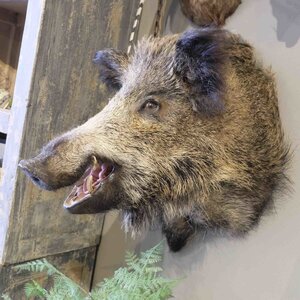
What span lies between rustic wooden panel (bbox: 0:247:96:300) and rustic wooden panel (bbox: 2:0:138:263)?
0.03m

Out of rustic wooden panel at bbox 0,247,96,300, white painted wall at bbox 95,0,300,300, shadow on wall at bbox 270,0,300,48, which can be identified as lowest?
rustic wooden panel at bbox 0,247,96,300

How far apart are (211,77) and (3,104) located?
56 cm

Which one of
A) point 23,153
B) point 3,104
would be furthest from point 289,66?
point 3,104

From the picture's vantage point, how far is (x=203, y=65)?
0.70 metres

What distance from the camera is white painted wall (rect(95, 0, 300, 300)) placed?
2.64 feet

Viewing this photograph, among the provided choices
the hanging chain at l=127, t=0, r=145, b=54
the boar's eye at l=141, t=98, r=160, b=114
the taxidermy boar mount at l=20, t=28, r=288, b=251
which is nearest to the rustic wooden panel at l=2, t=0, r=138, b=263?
the hanging chain at l=127, t=0, r=145, b=54

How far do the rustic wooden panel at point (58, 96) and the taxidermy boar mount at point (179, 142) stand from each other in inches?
5.7

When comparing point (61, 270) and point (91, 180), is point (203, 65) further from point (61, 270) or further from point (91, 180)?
point (61, 270)

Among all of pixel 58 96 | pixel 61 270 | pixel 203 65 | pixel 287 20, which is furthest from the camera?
pixel 61 270

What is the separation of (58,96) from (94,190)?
30cm

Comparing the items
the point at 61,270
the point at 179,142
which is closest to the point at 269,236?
the point at 179,142

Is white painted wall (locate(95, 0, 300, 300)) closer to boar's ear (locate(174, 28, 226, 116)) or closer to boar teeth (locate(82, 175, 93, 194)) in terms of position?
boar's ear (locate(174, 28, 226, 116))

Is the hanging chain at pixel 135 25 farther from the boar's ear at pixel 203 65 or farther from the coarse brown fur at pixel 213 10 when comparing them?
the boar's ear at pixel 203 65

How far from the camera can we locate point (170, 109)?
74cm
